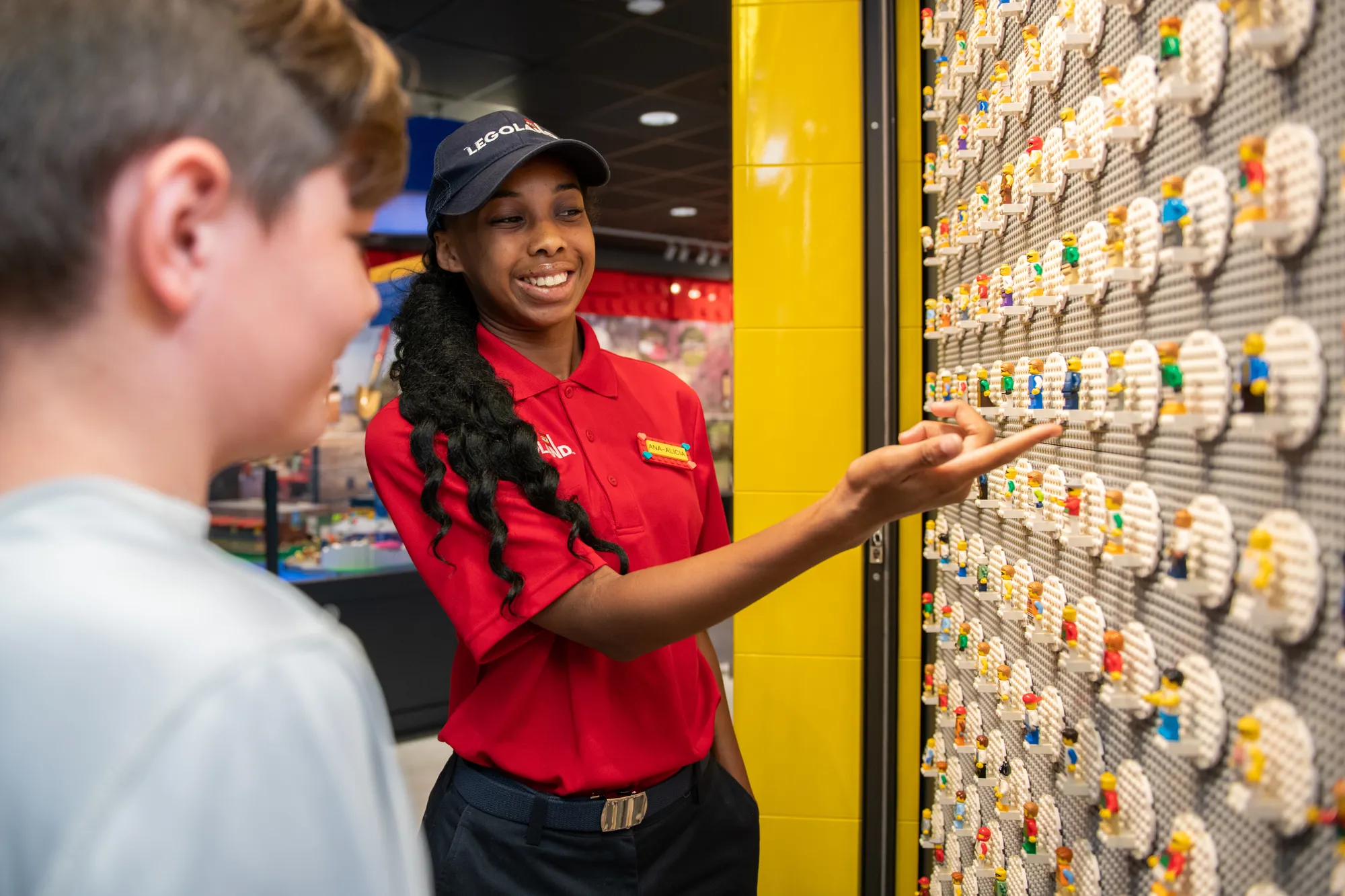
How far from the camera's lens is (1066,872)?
4.00ft

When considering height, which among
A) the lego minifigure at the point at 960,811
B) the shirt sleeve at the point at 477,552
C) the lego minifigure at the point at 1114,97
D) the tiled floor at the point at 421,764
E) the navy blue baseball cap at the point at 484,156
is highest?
the navy blue baseball cap at the point at 484,156

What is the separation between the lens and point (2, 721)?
44 centimetres

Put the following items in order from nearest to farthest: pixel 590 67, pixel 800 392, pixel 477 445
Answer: pixel 477 445
pixel 800 392
pixel 590 67

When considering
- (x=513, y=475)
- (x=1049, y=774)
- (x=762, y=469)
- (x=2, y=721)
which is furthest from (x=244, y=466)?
(x=2, y=721)

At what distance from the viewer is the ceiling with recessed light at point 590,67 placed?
4.67 metres

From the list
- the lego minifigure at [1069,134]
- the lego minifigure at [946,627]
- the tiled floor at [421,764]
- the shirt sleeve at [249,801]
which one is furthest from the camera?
the tiled floor at [421,764]

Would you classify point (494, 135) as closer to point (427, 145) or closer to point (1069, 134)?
point (1069, 134)

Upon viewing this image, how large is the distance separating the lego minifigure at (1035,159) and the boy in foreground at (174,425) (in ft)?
3.23

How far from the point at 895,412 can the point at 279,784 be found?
2.36m

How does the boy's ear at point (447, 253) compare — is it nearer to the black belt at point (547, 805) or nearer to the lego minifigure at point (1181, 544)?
the black belt at point (547, 805)

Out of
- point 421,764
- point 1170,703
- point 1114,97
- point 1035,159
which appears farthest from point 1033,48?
point 421,764

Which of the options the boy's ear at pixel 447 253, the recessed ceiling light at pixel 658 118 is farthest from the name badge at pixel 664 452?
the recessed ceiling light at pixel 658 118

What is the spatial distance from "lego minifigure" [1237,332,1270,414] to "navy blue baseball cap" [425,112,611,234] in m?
1.03

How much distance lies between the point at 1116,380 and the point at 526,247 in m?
0.95
